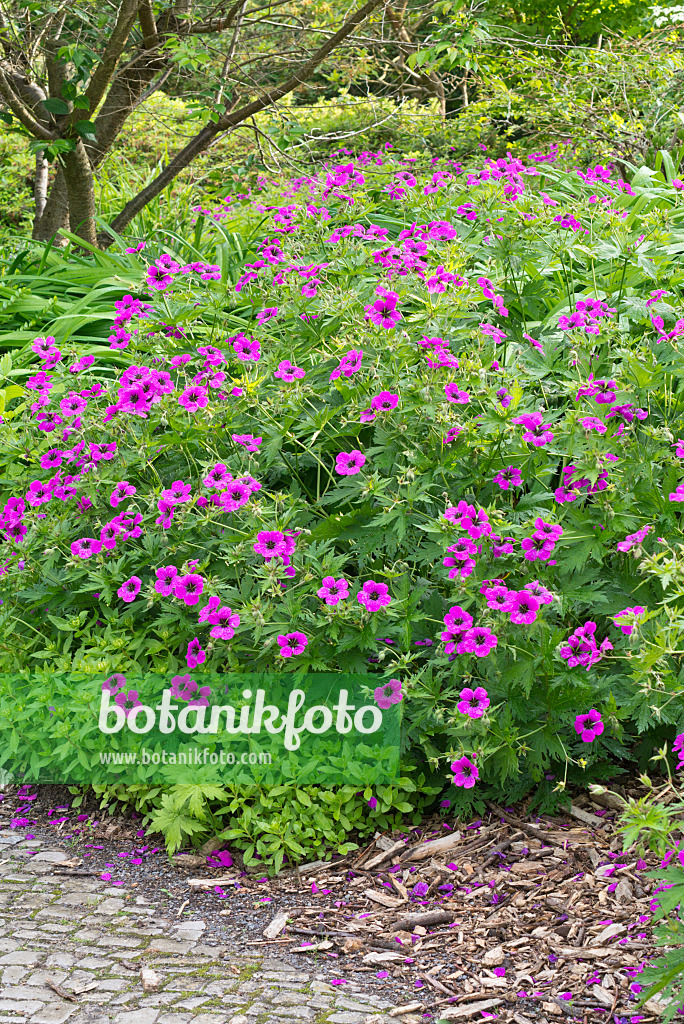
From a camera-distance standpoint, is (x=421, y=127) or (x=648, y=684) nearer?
(x=648, y=684)

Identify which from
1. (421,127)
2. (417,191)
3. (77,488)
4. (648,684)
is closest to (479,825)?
(648,684)

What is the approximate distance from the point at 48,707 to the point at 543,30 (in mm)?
11665

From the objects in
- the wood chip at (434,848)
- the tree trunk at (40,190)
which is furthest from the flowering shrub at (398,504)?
the tree trunk at (40,190)

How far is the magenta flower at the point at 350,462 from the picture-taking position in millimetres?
2990

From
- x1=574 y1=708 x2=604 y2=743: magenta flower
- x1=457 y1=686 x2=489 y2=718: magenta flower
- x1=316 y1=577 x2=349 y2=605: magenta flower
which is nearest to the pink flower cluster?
x1=574 y1=708 x2=604 y2=743: magenta flower

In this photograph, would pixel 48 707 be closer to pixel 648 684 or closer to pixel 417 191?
pixel 648 684

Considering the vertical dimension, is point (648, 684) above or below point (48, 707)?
above

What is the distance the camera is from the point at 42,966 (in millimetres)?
2455

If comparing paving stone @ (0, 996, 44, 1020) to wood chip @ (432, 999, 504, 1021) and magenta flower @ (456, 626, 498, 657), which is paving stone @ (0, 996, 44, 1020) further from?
magenta flower @ (456, 626, 498, 657)

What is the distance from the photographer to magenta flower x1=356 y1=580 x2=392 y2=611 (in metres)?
2.79

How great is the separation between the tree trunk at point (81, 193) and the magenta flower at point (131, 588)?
3.07 metres

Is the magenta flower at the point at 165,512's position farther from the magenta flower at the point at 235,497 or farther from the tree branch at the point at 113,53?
the tree branch at the point at 113,53

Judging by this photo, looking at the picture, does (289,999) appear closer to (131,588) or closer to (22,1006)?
(22,1006)

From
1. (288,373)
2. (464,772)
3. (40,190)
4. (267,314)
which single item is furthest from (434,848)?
(40,190)
